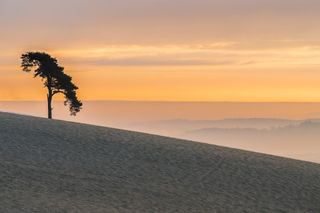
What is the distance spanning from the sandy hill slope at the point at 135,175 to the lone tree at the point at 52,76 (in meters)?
15.4

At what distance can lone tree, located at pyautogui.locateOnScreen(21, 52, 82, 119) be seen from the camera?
8150 centimetres

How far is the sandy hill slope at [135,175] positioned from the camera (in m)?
39.1

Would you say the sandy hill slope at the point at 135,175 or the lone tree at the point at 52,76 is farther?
the lone tree at the point at 52,76

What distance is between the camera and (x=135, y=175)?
4759 centimetres

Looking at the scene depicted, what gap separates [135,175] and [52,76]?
37297mm

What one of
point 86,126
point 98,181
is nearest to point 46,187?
point 98,181

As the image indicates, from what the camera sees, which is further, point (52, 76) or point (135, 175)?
point (52, 76)

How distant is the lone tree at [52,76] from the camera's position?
81.5 meters

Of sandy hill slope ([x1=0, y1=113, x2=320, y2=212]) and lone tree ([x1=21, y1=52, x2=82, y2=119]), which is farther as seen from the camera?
lone tree ([x1=21, y1=52, x2=82, y2=119])

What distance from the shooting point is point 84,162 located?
50.5m

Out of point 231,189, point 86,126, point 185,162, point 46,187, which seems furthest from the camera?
point 86,126

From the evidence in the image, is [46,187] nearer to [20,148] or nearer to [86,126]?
[20,148]

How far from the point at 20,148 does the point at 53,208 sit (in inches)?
735

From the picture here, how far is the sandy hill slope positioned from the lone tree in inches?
605
